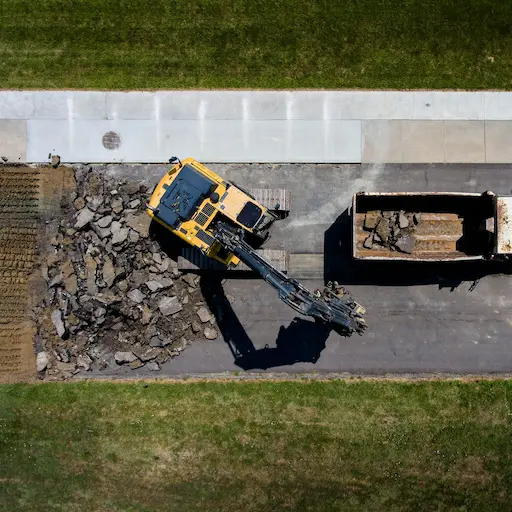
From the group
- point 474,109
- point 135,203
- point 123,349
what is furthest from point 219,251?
point 474,109

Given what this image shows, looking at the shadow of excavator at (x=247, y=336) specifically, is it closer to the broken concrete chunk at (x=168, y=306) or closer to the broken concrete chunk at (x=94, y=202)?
the broken concrete chunk at (x=168, y=306)

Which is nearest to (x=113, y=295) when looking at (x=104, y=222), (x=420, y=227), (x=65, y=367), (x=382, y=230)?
(x=104, y=222)

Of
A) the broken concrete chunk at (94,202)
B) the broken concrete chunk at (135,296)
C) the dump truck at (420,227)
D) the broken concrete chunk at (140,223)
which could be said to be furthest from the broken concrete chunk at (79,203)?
the dump truck at (420,227)

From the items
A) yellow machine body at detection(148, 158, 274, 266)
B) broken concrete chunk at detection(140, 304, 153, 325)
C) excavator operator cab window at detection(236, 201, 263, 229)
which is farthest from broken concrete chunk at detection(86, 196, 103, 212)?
excavator operator cab window at detection(236, 201, 263, 229)

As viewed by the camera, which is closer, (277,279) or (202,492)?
(277,279)

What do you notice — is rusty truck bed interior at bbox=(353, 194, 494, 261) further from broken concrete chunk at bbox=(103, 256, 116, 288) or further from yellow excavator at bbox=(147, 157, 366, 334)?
broken concrete chunk at bbox=(103, 256, 116, 288)

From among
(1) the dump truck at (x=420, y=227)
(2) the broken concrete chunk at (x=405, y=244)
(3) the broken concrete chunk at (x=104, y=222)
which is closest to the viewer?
(1) the dump truck at (x=420, y=227)

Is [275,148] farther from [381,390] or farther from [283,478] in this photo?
[283,478]
